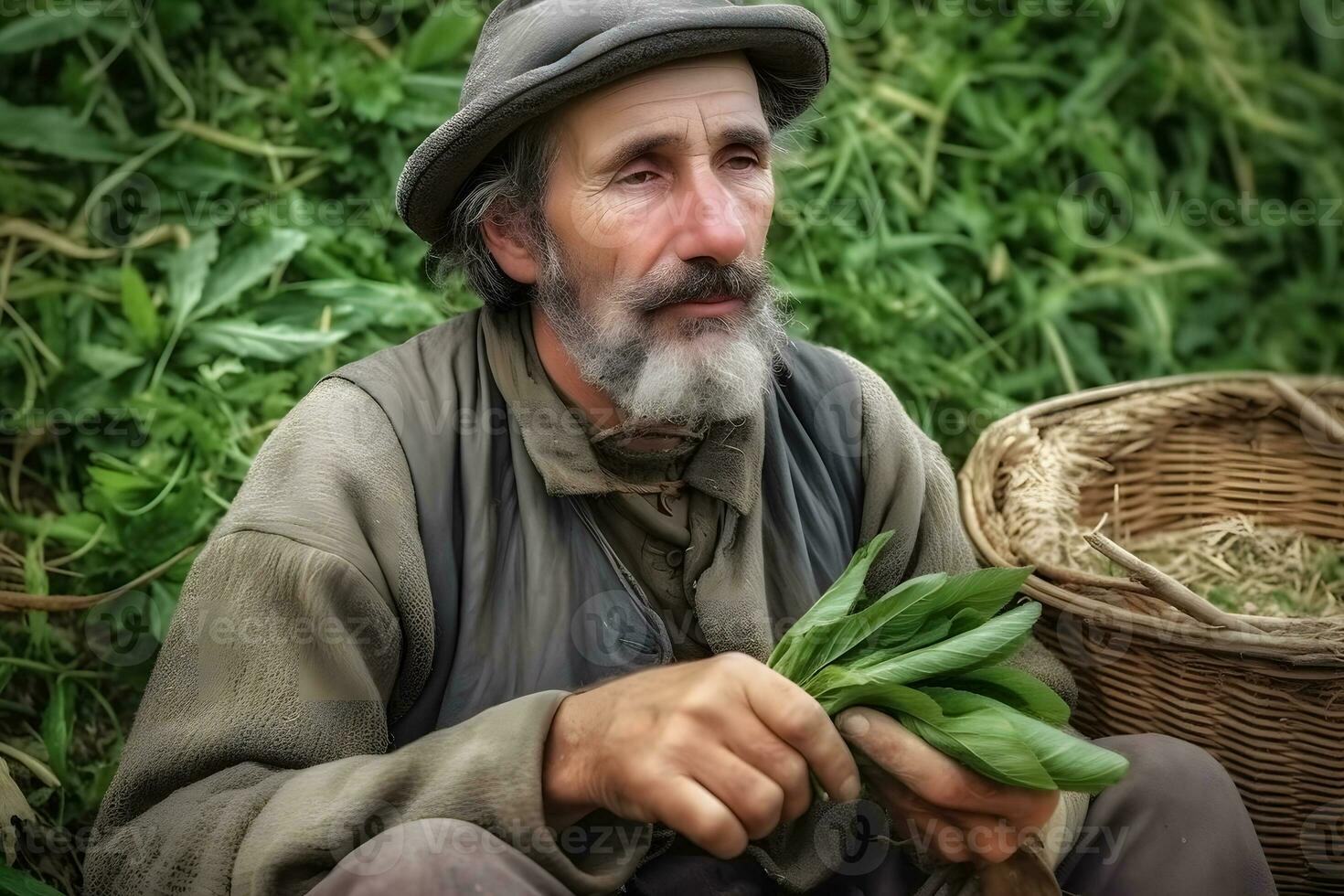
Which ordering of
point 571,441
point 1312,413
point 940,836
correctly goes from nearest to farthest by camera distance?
1. point 940,836
2. point 571,441
3. point 1312,413

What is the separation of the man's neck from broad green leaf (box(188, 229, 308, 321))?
1.54 m

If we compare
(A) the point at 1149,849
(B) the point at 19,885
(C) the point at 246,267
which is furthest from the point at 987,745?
(C) the point at 246,267

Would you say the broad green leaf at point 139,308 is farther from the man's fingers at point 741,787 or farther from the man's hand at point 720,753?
the man's fingers at point 741,787

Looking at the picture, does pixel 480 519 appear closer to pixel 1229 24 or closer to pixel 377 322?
pixel 377 322

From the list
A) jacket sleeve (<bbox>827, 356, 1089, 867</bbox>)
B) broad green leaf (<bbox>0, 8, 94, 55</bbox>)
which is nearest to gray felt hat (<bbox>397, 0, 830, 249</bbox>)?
jacket sleeve (<bbox>827, 356, 1089, 867</bbox>)

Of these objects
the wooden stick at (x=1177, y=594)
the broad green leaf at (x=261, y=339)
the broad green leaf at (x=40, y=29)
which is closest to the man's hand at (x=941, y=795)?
the wooden stick at (x=1177, y=594)

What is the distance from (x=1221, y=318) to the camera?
16.6ft

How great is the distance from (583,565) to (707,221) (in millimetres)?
638

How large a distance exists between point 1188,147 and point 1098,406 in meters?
2.02

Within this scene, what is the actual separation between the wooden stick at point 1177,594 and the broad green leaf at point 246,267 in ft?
7.85

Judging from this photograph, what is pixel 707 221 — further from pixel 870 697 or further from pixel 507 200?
pixel 870 697

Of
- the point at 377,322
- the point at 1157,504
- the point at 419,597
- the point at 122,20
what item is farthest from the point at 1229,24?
the point at 419,597

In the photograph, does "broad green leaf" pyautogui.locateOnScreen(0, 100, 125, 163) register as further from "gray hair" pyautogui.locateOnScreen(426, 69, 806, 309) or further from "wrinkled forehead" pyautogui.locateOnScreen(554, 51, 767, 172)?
"wrinkled forehead" pyautogui.locateOnScreen(554, 51, 767, 172)

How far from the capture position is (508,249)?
8.84ft
